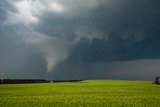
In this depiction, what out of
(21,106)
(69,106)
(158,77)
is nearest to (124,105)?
(69,106)

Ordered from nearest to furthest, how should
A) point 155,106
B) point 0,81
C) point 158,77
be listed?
1. point 155,106
2. point 158,77
3. point 0,81

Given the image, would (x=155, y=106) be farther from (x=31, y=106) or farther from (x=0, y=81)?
(x=0, y=81)

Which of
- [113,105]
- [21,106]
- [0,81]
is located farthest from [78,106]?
[0,81]

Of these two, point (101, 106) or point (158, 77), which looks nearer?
point (101, 106)

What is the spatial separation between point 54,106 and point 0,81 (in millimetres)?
120758

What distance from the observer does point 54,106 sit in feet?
89.8

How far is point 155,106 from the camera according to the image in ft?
87.7

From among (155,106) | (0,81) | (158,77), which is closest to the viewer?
→ (155,106)

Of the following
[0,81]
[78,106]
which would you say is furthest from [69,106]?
[0,81]

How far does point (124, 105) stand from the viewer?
2762 centimetres

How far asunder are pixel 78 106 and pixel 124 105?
4300mm

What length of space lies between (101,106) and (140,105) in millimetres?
3792

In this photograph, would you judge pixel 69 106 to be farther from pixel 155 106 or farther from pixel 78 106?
pixel 155 106

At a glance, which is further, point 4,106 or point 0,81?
point 0,81
